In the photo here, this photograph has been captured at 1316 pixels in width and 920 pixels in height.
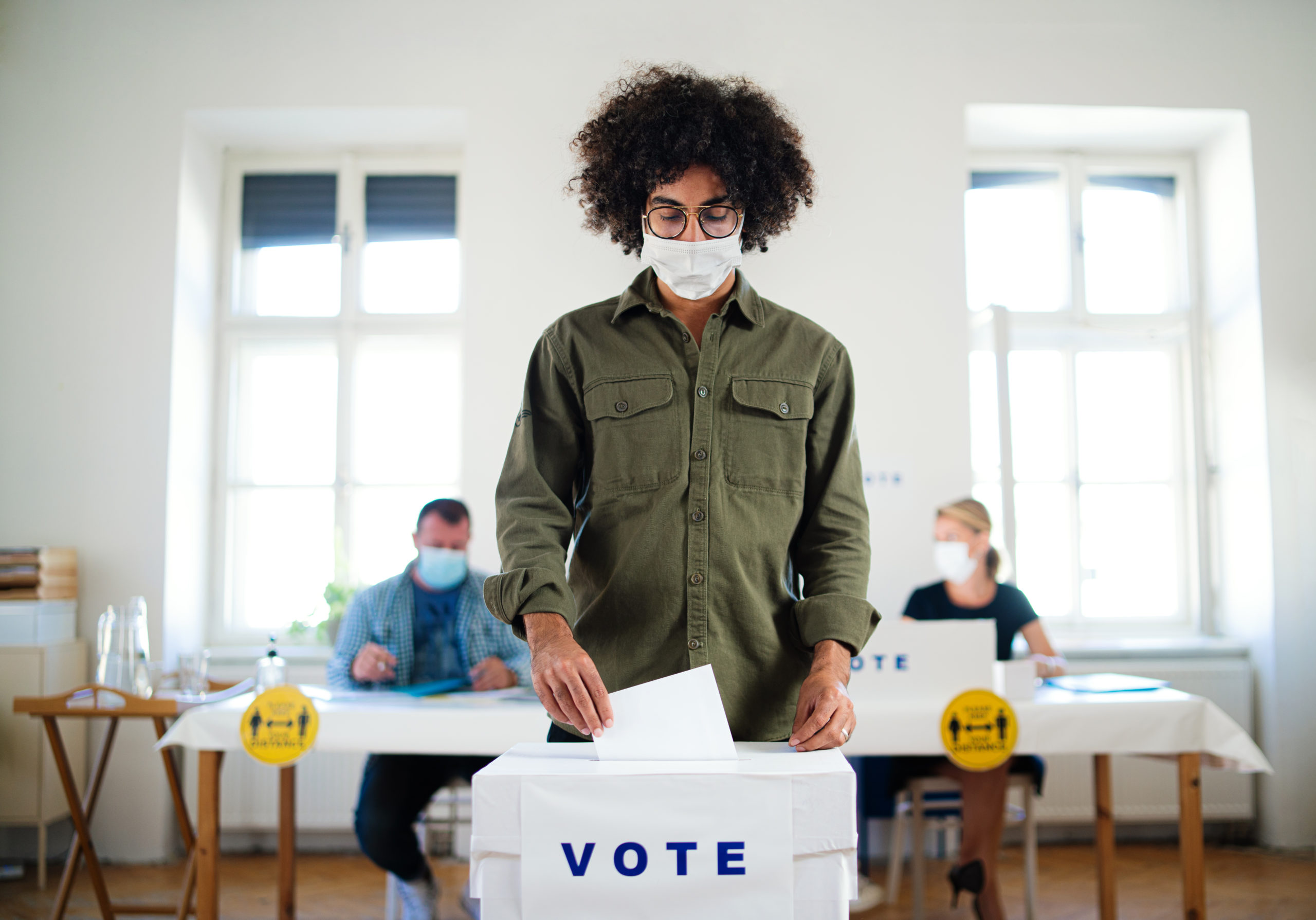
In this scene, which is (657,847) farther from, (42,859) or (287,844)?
(42,859)

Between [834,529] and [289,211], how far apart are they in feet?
12.9

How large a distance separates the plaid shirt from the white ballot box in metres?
2.02

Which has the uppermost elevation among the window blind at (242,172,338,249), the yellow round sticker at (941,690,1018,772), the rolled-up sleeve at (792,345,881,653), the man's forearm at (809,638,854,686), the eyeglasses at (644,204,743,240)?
the window blind at (242,172,338,249)

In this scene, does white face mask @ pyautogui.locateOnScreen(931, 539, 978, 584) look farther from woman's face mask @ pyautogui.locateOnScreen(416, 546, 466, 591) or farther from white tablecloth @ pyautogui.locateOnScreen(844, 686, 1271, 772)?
woman's face mask @ pyautogui.locateOnScreen(416, 546, 466, 591)

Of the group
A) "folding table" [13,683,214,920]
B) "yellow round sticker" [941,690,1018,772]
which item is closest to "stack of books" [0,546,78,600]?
"folding table" [13,683,214,920]

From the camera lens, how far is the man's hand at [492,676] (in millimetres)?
2777

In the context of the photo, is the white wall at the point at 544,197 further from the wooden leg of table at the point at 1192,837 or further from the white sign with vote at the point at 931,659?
the wooden leg of table at the point at 1192,837

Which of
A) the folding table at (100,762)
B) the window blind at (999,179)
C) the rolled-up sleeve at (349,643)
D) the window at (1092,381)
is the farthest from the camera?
the window blind at (999,179)

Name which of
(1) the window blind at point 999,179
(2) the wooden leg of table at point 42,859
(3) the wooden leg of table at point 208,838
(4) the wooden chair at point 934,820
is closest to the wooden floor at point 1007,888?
(2) the wooden leg of table at point 42,859

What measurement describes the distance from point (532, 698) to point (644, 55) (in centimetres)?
271

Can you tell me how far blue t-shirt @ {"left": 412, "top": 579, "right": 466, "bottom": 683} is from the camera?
301 centimetres

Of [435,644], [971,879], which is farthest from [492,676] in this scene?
[971,879]

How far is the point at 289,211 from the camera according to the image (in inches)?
174

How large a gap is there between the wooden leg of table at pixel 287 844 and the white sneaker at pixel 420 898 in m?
0.31
